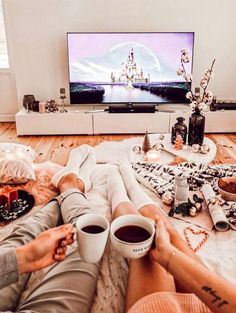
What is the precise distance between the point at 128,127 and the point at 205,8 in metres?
1.67

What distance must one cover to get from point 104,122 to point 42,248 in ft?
9.66

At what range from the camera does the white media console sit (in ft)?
12.4

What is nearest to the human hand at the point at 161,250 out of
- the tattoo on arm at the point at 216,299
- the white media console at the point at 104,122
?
the tattoo on arm at the point at 216,299

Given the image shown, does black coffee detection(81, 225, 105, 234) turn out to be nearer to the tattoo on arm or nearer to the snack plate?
the tattoo on arm

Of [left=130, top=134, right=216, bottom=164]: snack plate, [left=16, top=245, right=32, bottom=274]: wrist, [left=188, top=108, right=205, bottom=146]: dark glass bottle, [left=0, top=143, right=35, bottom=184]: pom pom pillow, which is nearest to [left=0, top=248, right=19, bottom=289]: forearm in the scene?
[left=16, top=245, right=32, bottom=274]: wrist

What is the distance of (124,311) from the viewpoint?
965mm

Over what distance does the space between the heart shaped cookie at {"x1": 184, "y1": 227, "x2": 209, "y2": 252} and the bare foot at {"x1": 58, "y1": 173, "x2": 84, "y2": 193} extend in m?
0.63

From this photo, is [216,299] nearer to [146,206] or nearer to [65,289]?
[65,289]

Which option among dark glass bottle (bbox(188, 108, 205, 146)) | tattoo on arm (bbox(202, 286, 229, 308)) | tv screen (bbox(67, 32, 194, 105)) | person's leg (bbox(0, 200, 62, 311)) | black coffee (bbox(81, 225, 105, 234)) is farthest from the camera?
tv screen (bbox(67, 32, 194, 105))

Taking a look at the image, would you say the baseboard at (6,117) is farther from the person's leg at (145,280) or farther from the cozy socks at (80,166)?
the person's leg at (145,280)

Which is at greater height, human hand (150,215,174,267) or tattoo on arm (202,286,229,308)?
human hand (150,215,174,267)

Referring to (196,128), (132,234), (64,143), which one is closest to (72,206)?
(132,234)

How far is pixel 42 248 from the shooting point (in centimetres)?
96

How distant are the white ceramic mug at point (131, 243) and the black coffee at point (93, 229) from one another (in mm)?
32
